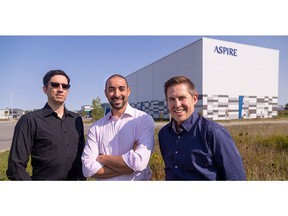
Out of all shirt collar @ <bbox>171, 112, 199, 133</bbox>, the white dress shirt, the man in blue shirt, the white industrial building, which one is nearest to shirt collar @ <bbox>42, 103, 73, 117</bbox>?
the white dress shirt

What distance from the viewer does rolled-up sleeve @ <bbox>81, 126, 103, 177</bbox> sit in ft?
5.76

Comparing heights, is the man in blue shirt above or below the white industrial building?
below

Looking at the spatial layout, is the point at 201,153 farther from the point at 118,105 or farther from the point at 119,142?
the point at 118,105

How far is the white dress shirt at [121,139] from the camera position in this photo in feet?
5.84

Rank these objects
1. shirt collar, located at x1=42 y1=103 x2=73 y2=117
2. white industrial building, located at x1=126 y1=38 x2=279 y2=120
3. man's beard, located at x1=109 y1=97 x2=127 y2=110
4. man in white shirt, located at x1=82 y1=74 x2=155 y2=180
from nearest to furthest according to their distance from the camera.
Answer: man in white shirt, located at x1=82 y1=74 x2=155 y2=180 < man's beard, located at x1=109 y1=97 x2=127 y2=110 < shirt collar, located at x1=42 y1=103 x2=73 y2=117 < white industrial building, located at x1=126 y1=38 x2=279 y2=120

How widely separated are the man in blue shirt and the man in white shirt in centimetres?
24

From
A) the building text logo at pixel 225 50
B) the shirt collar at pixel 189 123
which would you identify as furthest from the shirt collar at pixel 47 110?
the building text logo at pixel 225 50

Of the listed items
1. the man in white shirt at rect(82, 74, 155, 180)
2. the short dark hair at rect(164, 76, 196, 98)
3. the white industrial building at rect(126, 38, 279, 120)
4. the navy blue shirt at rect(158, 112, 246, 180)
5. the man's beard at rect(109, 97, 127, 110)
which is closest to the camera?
the navy blue shirt at rect(158, 112, 246, 180)

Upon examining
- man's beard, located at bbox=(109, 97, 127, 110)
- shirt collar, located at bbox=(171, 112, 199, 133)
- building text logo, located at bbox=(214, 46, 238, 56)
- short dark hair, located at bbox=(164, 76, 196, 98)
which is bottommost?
shirt collar, located at bbox=(171, 112, 199, 133)

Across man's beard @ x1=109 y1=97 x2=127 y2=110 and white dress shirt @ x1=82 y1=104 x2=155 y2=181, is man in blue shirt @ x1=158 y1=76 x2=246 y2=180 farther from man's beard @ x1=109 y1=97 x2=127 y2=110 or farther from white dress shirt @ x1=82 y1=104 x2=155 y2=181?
man's beard @ x1=109 y1=97 x2=127 y2=110

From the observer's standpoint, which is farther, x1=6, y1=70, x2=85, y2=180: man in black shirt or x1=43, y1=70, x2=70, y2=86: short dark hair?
x1=43, y1=70, x2=70, y2=86: short dark hair

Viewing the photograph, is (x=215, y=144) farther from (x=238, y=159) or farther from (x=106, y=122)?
(x=106, y=122)

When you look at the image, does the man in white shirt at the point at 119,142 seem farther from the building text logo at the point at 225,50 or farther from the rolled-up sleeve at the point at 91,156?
the building text logo at the point at 225,50

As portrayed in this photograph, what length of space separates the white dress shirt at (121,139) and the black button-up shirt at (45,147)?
241 mm
